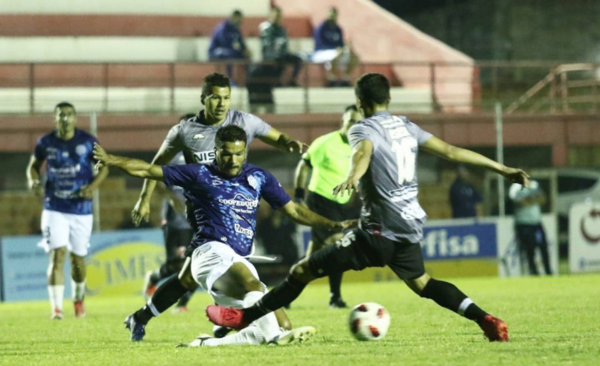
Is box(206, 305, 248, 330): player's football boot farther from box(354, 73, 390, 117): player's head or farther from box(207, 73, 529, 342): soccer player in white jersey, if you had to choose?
box(354, 73, 390, 117): player's head

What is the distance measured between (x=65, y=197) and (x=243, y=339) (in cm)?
501

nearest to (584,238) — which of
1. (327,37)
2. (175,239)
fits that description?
(327,37)

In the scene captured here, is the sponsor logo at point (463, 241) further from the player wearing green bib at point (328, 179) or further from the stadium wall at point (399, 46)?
the player wearing green bib at point (328, 179)

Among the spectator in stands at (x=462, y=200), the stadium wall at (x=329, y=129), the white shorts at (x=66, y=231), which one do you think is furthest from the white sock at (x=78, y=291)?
the spectator in stands at (x=462, y=200)

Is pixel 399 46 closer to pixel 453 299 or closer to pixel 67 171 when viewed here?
pixel 67 171

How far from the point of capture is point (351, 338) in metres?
8.11

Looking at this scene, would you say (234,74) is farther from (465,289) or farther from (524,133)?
(465,289)

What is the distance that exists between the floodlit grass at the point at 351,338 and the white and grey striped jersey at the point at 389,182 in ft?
2.61

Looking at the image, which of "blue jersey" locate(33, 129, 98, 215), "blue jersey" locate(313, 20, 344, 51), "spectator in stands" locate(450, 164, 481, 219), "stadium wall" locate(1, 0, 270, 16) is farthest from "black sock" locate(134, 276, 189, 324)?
"stadium wall" locate(1, 0, 270, 16)

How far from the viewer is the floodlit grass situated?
6617mm

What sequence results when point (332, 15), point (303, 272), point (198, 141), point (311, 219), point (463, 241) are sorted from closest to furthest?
point (303, 272), point (311, 219), point (198, 141), point (463, 241), point (332, 15)

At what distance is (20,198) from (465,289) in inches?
331

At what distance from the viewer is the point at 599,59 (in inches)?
1152

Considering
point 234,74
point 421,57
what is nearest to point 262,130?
point 234,74
